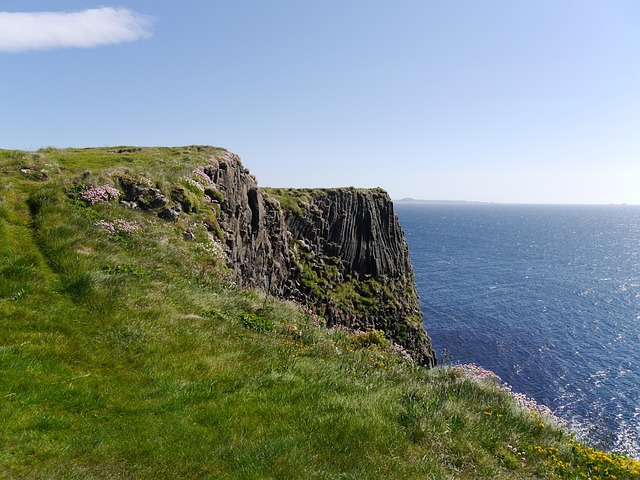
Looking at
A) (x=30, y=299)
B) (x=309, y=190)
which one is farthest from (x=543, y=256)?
(x=30, y=299)

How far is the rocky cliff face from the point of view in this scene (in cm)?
3728

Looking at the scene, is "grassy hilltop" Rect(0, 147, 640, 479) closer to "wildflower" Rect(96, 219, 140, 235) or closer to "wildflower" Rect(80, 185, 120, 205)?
"wildflower" Rect(96, 219, 140, 235)

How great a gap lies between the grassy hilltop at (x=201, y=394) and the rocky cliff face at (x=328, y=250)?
16588mm

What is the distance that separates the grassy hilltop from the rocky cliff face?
1659 centimetres

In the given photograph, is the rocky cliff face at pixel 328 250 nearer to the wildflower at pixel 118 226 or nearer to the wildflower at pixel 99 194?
the wildflower at pixel 99 194

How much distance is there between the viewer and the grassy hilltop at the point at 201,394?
264 inches

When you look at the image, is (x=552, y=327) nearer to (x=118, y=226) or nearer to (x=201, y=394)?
(x=118, y=226)

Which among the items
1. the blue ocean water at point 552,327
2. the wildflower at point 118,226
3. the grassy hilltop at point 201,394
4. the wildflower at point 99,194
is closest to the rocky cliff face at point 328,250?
the wildflower at point 99,194

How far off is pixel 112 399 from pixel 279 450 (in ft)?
12.0

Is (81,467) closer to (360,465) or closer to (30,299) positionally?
(360,465)

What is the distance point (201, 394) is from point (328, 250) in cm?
5288

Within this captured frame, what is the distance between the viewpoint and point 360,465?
272 inches

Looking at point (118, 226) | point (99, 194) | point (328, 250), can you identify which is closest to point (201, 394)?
point (118, 226)

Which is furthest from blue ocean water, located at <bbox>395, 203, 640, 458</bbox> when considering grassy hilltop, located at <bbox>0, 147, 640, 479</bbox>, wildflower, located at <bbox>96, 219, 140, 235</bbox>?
wildflower, located at <bbox>96, 219, 140, 235</bbox>
